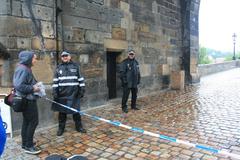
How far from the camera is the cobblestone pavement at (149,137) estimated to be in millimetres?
4070

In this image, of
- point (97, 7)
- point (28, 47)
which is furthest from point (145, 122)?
point (97, 7)

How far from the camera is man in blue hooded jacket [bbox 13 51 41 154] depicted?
3.94 m

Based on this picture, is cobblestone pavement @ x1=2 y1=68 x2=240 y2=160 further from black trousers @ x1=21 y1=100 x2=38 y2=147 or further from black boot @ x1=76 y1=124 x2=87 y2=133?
black trousers @ x1=21 y1=100 x2=38 y2=147

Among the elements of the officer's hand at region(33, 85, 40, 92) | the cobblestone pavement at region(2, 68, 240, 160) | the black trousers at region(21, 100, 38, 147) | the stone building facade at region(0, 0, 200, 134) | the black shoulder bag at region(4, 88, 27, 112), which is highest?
the stone building facade at region(0, 0, 200, 134)

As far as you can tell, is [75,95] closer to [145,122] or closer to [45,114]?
[45,114]

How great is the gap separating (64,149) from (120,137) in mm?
1064

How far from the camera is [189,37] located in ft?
40.9

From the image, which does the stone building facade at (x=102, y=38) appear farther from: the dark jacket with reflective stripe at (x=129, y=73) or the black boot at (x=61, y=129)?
the dark jacket with reflective stripe at (x=129, y=73)

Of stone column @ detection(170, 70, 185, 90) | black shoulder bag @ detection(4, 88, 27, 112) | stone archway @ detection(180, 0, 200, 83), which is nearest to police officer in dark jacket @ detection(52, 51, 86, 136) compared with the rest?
black shoulder bag @ detection(4, 88, 27, 112)

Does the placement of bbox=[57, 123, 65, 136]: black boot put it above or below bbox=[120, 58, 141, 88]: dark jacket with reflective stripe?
below

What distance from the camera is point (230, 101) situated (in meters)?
8.23

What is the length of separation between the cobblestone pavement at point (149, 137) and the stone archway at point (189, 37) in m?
5.06

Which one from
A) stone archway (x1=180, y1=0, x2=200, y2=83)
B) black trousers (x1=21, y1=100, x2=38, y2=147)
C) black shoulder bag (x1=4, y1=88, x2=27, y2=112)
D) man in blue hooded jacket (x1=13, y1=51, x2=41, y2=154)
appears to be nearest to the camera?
black shoulder bag (x1=4, y1=88, x2=27, y2=112)

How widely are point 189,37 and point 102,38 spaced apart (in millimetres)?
6347
